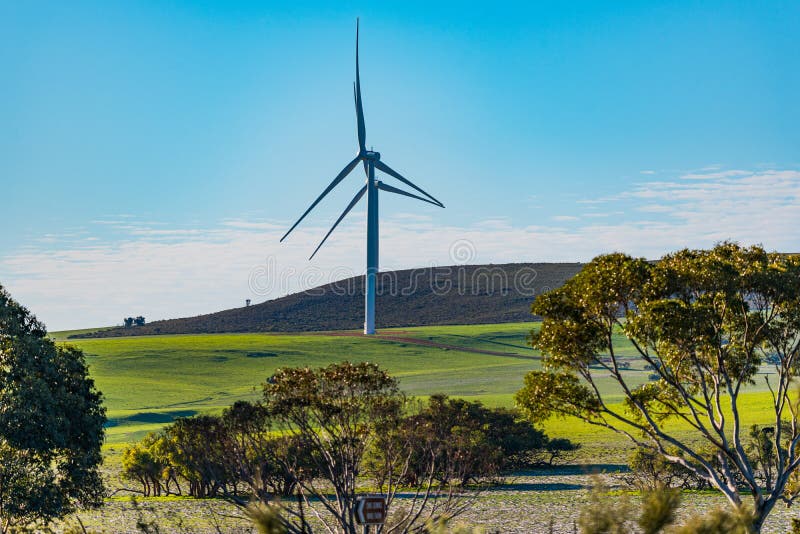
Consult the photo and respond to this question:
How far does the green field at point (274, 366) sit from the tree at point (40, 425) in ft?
223

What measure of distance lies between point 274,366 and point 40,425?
125 meters

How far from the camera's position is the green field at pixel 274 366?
120 metres

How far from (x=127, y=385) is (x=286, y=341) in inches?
1557

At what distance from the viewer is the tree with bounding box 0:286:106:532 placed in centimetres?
3173

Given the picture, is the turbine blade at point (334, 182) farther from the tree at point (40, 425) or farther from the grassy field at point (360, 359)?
the tree at point (40, 425)

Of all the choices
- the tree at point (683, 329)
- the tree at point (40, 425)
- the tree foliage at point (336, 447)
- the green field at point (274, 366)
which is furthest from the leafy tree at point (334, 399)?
the green field at point (274, 366)

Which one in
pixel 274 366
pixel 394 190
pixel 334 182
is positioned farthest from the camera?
pixel 274 366

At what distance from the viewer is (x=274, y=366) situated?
6161 inches

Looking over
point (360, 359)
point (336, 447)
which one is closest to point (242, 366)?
point (360, 359)

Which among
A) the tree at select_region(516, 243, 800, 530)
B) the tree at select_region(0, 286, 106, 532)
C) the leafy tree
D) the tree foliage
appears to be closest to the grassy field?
the tree foliage

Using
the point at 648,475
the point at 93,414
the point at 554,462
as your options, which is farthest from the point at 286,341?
the point at 93,414

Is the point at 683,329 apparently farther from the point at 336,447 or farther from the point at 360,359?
the point at 360,359

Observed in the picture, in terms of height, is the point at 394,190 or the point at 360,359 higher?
the point at 394,190

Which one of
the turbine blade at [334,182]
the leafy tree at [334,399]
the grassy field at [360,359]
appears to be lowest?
the grassy field at [360,359]
